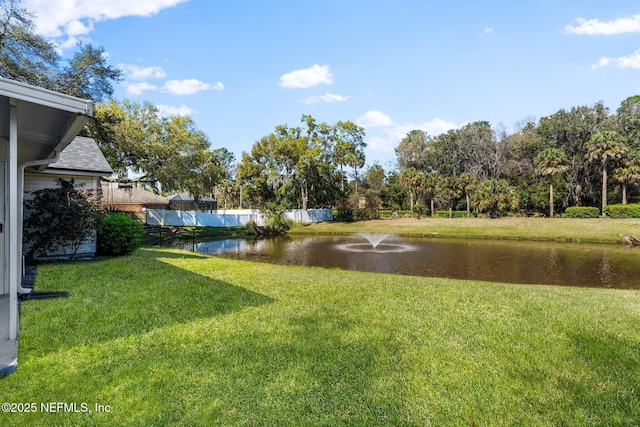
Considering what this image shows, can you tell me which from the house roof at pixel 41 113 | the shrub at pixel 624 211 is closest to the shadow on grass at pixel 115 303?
the house roof at pixel 41 113

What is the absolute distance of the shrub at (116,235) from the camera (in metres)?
9.64

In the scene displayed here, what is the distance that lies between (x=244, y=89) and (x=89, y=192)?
12.8 meters

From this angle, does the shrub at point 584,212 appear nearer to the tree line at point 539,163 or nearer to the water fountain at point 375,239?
the tree line at point 539,163

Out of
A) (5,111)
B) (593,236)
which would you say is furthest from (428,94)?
(5,111)

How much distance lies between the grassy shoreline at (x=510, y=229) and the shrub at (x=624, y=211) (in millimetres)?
3372

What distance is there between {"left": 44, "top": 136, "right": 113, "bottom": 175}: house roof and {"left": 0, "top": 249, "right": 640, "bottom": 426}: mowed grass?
4426mm

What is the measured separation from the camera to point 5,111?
3.79 metres

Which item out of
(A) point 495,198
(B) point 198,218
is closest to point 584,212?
(A) point 495,198

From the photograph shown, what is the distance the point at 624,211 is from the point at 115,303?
38557 millimetres

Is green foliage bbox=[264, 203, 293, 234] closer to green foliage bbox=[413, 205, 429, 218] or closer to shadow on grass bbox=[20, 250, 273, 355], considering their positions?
green foliage bbox=[413, 205, 429, 218]

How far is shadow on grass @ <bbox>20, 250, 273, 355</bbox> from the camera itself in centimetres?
391

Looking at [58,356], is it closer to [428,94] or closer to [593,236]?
[428,94]

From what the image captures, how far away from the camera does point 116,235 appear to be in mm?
9711

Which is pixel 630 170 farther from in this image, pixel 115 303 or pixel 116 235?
pixel 115 303
